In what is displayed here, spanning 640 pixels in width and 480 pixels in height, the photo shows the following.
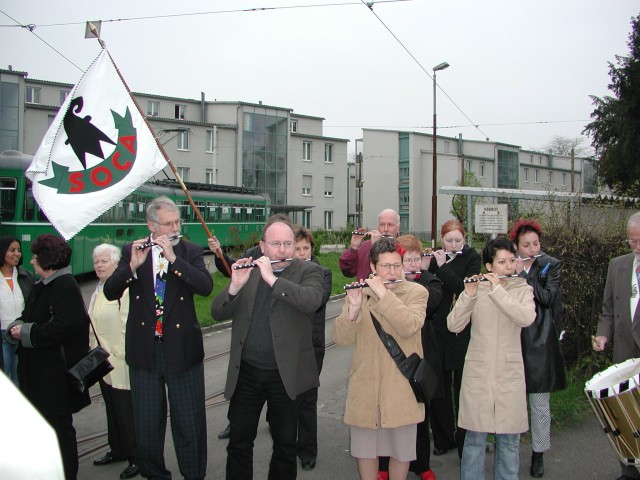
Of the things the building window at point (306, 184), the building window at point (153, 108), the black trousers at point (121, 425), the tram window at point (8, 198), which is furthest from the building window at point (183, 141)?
the black trousers at point (121, 425)

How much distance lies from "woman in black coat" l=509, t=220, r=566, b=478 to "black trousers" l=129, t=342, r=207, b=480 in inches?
103

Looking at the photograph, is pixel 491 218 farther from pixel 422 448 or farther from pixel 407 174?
pixel 407 174

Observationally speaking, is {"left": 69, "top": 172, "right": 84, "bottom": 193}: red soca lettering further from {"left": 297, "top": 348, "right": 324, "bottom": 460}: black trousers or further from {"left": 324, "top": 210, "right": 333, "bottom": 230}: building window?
{"left": 324, "top": 210, "right": 333, "bottom": 230}: building window

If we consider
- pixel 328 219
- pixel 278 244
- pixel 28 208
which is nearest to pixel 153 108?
pixel 328 219

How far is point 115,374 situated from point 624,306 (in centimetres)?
431

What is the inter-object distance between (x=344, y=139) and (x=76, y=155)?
5577 cm

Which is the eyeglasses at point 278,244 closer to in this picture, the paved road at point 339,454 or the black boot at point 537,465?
the paved road at point 339,454

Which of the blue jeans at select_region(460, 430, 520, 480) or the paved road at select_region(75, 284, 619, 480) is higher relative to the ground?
the blue jeans at select_region(460, 430, 520, 480)

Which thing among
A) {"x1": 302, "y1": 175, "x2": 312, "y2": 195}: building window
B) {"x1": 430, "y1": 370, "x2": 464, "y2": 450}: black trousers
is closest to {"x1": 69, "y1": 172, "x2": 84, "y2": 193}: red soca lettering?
{"x1": 430, "y1": 370, "x2": 464, "y2": 450}: black trousers

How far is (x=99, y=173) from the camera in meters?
5.04

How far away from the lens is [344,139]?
59.9 metres

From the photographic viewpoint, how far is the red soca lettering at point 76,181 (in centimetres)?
493

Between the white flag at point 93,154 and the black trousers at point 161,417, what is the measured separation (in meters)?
1.25

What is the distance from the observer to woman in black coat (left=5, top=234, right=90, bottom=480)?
14.8 ft
